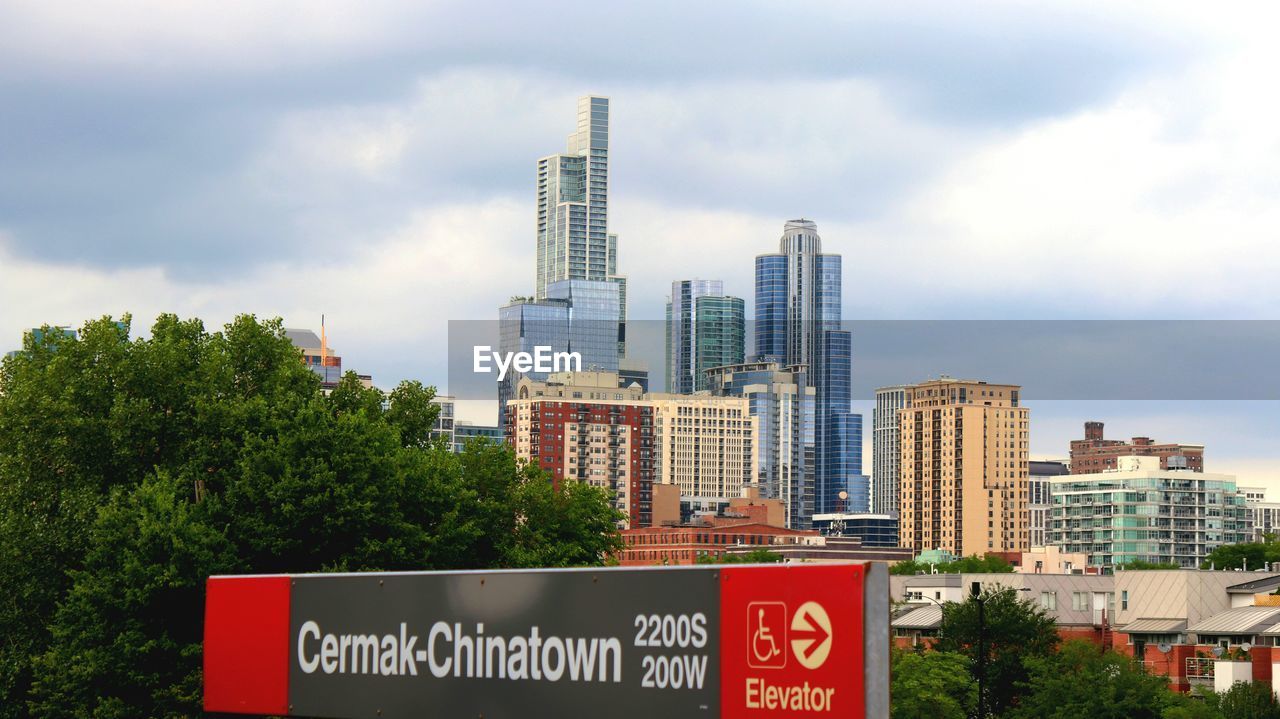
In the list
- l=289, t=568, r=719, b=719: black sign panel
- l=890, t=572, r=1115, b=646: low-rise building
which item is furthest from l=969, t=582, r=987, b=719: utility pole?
l=289, t=568, r=719, b=719: black sign panel

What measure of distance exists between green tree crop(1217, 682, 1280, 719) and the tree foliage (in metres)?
54.4

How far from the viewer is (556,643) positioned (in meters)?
16.4

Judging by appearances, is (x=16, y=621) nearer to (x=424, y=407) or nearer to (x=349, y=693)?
(x=424, y=407)

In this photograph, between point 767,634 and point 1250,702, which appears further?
point 1250,702

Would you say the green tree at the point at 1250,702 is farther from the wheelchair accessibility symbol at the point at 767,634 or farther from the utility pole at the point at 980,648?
the wheelchair accessibility symbol at the point at 767,634

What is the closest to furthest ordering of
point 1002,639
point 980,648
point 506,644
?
1. point 506,644
2. point 980,648
3. point 1002,639

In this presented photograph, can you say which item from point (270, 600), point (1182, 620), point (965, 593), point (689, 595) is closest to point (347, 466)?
point (270, 600)

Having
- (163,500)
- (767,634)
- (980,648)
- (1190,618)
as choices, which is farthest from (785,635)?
(1190,618)

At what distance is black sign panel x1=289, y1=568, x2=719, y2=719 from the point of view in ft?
50.7

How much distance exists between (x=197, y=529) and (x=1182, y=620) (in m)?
95.9

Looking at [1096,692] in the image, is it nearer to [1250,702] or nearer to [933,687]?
[1250,702]

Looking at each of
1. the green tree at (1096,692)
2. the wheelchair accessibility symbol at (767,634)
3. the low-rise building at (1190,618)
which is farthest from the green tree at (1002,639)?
the wheelchair accessibility symbol at (767,634)

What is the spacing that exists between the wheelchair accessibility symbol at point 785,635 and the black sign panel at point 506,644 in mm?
492

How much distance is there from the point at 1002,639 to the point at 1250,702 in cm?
2359
